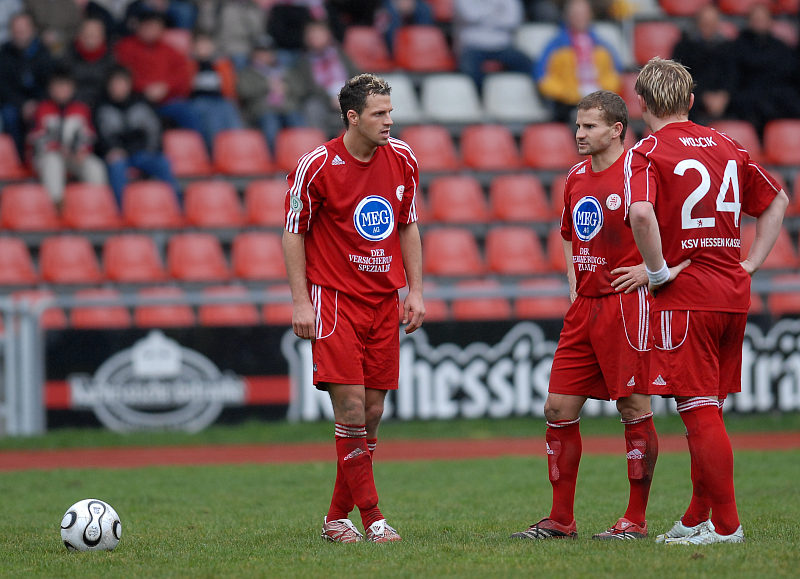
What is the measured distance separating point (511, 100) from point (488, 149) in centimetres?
101

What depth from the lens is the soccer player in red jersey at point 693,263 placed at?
17.7 feet

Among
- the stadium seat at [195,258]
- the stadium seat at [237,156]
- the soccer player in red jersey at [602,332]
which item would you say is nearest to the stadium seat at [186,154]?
the stadium seat at [237,156]

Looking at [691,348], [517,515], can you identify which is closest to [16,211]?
[517,515]

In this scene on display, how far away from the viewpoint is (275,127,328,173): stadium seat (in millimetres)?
14914

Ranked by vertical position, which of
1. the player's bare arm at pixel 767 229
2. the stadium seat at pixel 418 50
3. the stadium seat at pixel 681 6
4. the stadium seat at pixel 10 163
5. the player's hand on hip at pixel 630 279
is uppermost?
the stadium seat at pixel 681 6

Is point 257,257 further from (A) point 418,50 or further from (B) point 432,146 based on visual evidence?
(A) point 418,50

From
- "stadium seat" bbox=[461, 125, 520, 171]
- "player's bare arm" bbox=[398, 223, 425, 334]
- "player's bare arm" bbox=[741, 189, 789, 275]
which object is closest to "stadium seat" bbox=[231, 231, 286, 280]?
"stadium seat" bbox=[461, 125, 520, 171]

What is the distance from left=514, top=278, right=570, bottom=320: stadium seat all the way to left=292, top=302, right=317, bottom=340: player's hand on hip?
5963 millimetres

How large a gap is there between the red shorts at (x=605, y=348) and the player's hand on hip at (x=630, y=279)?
2.7 inches

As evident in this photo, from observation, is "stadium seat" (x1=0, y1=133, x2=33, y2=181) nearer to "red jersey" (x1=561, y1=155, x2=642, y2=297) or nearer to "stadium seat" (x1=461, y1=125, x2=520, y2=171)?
"stadium seat" (x1=461, y1=125, x2=520, y2=171)

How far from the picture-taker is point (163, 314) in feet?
39.2

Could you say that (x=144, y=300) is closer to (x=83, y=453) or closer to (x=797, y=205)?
(x=83, y=453)

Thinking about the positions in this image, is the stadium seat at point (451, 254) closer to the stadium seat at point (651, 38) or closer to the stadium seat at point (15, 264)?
the stadium seat at point (15, 264)

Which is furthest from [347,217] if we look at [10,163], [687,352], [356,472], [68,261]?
[10,163]
